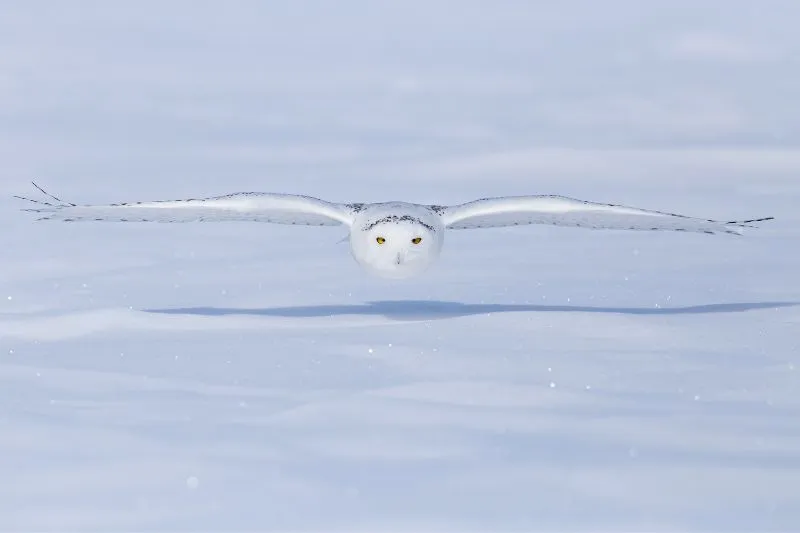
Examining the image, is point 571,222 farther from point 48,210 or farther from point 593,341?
point 48,210

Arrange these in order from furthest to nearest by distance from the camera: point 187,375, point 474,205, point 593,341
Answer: point 474,205, point 593,341, point 187,375

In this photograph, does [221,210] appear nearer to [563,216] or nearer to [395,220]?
[395,220]

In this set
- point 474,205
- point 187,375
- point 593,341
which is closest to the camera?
point 187,375

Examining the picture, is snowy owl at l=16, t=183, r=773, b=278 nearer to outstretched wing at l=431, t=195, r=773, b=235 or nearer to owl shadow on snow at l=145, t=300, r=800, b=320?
outstretched wing at l=431, t=195, r=773, b=235

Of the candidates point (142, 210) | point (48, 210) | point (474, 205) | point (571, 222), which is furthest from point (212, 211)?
point (571, 222)

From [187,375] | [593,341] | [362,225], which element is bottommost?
[187,375]

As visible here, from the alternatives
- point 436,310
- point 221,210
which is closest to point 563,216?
point 436,310
